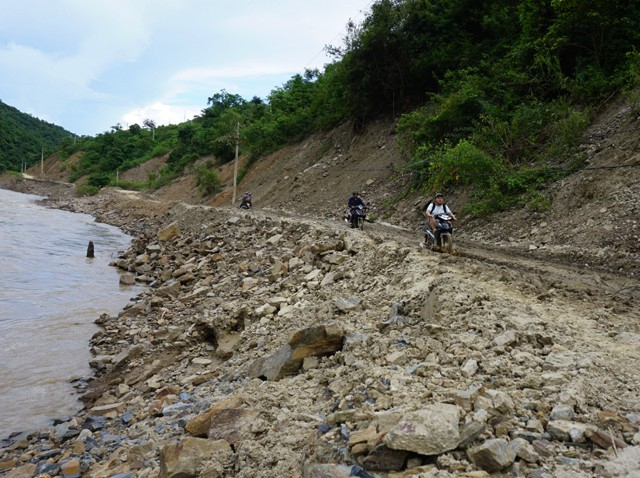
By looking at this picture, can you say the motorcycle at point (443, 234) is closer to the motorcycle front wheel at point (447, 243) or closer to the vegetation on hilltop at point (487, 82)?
the motorcycle front wheel at point (447, 243)

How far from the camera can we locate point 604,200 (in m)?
10.7

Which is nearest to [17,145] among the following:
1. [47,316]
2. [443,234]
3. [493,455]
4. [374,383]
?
[47,316]

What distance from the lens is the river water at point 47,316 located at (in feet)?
26.2

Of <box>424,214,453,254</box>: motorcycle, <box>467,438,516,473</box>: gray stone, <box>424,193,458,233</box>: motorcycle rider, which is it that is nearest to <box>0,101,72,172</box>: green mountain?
<box>424,193,458,233</box>: motorcycle rider

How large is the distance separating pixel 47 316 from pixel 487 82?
55.5ft

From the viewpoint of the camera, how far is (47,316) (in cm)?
1259

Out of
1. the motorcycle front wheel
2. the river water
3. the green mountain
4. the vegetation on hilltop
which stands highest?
the green mountain

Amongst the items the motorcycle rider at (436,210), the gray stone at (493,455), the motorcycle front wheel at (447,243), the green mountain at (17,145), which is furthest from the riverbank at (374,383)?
the green mountain at (17,145)

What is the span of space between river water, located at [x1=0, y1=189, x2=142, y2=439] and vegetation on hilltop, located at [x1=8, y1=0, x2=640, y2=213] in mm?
10969

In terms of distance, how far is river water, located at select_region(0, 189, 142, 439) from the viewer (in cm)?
797

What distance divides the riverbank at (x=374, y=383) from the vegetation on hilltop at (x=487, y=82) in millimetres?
6241

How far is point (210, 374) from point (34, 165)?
112848 millimetres

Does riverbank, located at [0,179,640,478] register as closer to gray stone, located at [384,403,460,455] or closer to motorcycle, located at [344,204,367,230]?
gray stone, located at [384,403,460,455]

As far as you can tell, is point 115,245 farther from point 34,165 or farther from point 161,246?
point 34,165
